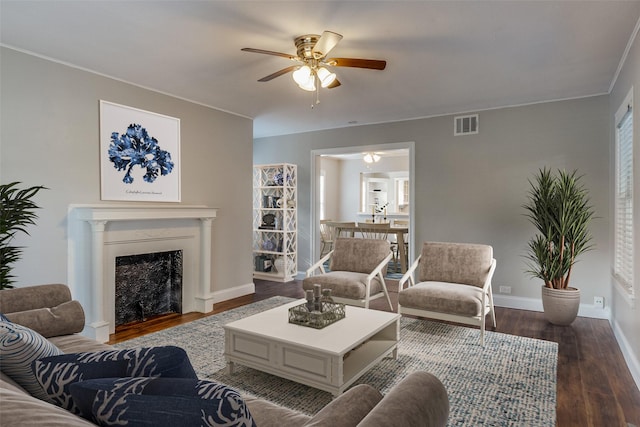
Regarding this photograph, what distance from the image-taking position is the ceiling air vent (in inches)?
197

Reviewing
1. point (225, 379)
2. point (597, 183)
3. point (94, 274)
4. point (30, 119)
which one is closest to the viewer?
point (225, 379)

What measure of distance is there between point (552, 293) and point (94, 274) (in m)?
4.58

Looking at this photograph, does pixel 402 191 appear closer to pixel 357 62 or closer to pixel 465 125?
pixel 465 125

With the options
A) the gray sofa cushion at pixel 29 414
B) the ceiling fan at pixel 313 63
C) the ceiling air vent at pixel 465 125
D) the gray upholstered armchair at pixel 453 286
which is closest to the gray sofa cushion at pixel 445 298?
the gray upholstered armchair at pixel 453 286

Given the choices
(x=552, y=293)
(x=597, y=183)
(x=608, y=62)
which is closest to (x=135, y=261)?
(x=552, y=293)

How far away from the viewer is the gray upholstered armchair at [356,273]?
399 cm

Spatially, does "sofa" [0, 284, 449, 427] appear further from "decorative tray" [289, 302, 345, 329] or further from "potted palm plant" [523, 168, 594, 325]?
"potted palm plant" [523, 168, 594, 325]

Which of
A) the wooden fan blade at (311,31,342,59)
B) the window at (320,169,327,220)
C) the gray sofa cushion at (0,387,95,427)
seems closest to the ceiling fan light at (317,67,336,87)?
the wooden fan blade at (311,31,342,59)

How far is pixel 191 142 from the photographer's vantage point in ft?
15.1

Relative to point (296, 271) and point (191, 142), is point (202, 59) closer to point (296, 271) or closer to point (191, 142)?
point (191, 142)

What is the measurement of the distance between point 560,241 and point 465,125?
194 cm

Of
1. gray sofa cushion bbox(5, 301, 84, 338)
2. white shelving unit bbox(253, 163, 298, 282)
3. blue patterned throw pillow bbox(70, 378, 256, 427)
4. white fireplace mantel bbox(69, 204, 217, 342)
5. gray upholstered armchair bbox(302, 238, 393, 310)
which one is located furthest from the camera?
white shelving unit bbox(253, 163, 298, 282)

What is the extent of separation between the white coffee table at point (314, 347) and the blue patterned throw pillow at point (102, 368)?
4.58ft

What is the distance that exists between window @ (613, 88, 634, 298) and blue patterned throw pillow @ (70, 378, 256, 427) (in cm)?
336
